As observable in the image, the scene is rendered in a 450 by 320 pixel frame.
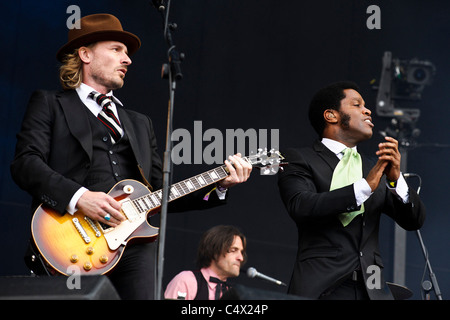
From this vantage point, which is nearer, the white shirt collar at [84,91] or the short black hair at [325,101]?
the white shirt collar at [84,91]

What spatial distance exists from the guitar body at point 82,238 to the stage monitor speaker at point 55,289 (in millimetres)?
Answer: 591

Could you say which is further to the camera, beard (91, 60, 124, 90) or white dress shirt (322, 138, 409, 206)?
beard (91, 60, 124, 90)

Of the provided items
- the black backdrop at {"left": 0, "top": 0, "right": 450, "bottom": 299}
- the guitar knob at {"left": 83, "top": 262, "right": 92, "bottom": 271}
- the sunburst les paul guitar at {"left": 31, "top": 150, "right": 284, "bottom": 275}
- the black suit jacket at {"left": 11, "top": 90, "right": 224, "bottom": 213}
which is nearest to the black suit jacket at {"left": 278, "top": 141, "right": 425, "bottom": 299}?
the black suit jacket at {"left": 11, "top": 90, "right": 224, "bottom": 213}

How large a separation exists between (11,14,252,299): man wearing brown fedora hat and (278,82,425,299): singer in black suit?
0.35 m

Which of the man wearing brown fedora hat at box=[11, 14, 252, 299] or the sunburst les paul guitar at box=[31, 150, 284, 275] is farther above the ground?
the man wearing brown fedora hat at box=[11, 14, 252, 299]

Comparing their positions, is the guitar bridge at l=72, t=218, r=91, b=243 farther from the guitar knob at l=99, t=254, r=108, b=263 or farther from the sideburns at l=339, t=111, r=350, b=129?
the sideburns at l=339, t=111, r=350, b=129

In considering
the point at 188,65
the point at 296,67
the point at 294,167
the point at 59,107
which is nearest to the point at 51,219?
the point at 59,107

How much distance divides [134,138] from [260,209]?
3.26 meters

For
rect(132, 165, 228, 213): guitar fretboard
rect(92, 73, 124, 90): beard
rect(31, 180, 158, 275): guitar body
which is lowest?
rect(31, 180, 158, 275): guitar body

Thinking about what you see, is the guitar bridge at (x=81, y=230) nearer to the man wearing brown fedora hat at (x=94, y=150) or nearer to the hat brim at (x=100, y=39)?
the man wearing brown fedora hat at (x=94, y=150)

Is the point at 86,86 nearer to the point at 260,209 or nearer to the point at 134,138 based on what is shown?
the point at 134,138

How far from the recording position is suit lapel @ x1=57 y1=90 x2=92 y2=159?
3.38 metres

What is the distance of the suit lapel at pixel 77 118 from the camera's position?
3.38m

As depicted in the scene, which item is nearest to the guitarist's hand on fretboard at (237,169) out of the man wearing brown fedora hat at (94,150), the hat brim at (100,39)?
the man wearing brown fedora hat at (94,150)
